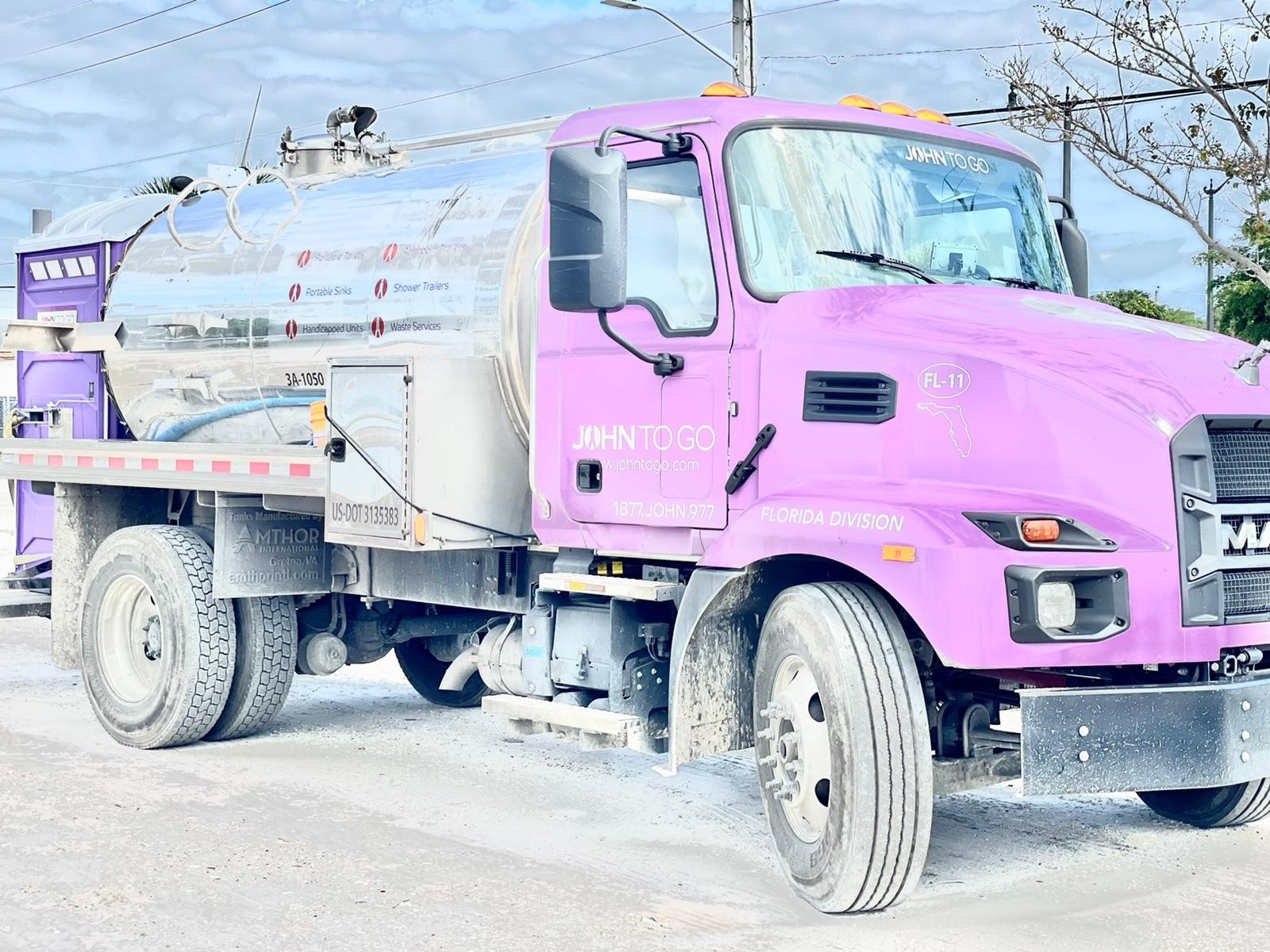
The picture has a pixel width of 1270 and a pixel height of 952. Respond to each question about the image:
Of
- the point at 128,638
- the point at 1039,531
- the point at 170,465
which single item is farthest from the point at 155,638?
the point at 1039,531

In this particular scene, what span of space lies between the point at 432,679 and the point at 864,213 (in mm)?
4626

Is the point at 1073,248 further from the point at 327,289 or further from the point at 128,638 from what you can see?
the point at 128,638

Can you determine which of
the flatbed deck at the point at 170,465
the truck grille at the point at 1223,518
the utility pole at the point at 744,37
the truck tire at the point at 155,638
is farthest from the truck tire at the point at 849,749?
the utility pole at the point at 744,37

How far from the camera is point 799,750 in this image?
5.66 meters

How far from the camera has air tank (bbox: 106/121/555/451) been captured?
7.23 metres

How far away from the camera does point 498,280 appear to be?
23.8ft

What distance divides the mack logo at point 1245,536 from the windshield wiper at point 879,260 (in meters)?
1.41

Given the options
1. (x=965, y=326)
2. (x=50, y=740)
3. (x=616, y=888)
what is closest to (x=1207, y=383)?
(x=965, y=326)

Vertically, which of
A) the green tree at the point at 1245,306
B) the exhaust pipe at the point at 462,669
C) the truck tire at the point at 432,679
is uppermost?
the green tree at the point at 1245,306

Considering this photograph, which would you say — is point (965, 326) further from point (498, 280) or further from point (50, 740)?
point (50, 740)

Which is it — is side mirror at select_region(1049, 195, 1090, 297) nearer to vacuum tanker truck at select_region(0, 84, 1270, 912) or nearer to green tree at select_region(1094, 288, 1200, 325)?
vacuum tanker truck at select_region(0, 84, 1270, 912)

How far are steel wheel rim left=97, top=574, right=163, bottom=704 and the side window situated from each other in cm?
381

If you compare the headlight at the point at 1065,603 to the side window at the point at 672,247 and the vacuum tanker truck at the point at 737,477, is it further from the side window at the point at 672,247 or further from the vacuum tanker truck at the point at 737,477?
the side window at the point at 672,247

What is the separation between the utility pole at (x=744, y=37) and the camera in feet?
73.6
